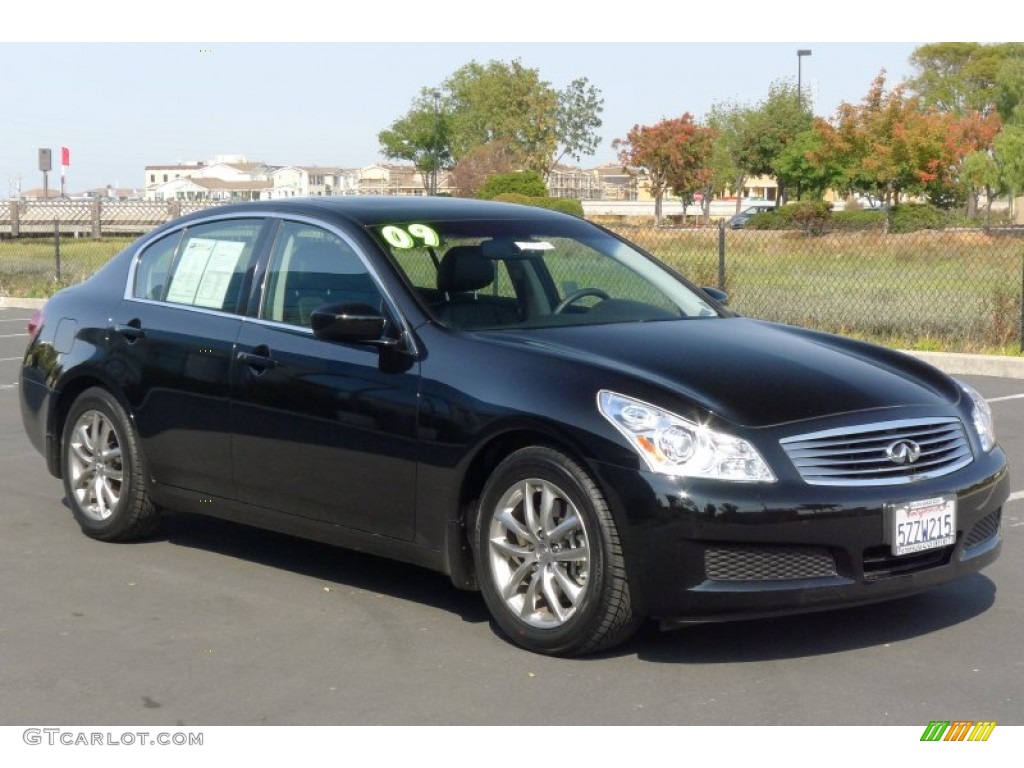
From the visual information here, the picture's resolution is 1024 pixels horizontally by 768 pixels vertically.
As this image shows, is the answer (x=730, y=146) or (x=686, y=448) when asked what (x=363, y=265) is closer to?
(x=686, y=448)

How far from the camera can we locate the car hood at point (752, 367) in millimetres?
5371

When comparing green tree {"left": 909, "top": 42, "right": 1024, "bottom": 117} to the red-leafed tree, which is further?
green tree {"left": 909, "top": 42, "right": 1024, "bottom": 117}

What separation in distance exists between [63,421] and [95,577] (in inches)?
43.8

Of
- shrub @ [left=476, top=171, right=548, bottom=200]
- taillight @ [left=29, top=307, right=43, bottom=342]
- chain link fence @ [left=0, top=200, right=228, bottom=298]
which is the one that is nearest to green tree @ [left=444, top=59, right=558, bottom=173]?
chain link fence @ [left=0, top=200, right=228, bottom=298]

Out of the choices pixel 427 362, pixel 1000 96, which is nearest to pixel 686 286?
pixel 427 362

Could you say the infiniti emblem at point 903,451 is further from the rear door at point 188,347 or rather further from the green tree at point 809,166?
the green tree at point 809,166

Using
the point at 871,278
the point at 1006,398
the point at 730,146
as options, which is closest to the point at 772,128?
the point at 730,146

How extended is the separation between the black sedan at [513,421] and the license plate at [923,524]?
0.01m

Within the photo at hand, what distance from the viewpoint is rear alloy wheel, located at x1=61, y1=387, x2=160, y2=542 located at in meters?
7.25

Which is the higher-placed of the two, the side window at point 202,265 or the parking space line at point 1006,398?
the side window at point 202,265

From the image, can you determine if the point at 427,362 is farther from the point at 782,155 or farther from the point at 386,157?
the point at 386,157

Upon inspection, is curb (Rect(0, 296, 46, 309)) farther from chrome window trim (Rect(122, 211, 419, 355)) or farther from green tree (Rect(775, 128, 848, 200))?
green tree (Rect(775, 128, 848, 200))

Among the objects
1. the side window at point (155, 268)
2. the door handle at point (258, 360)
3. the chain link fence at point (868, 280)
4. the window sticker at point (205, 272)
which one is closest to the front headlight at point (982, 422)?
the door handle at point (258, 360)

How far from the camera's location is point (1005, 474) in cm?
590
